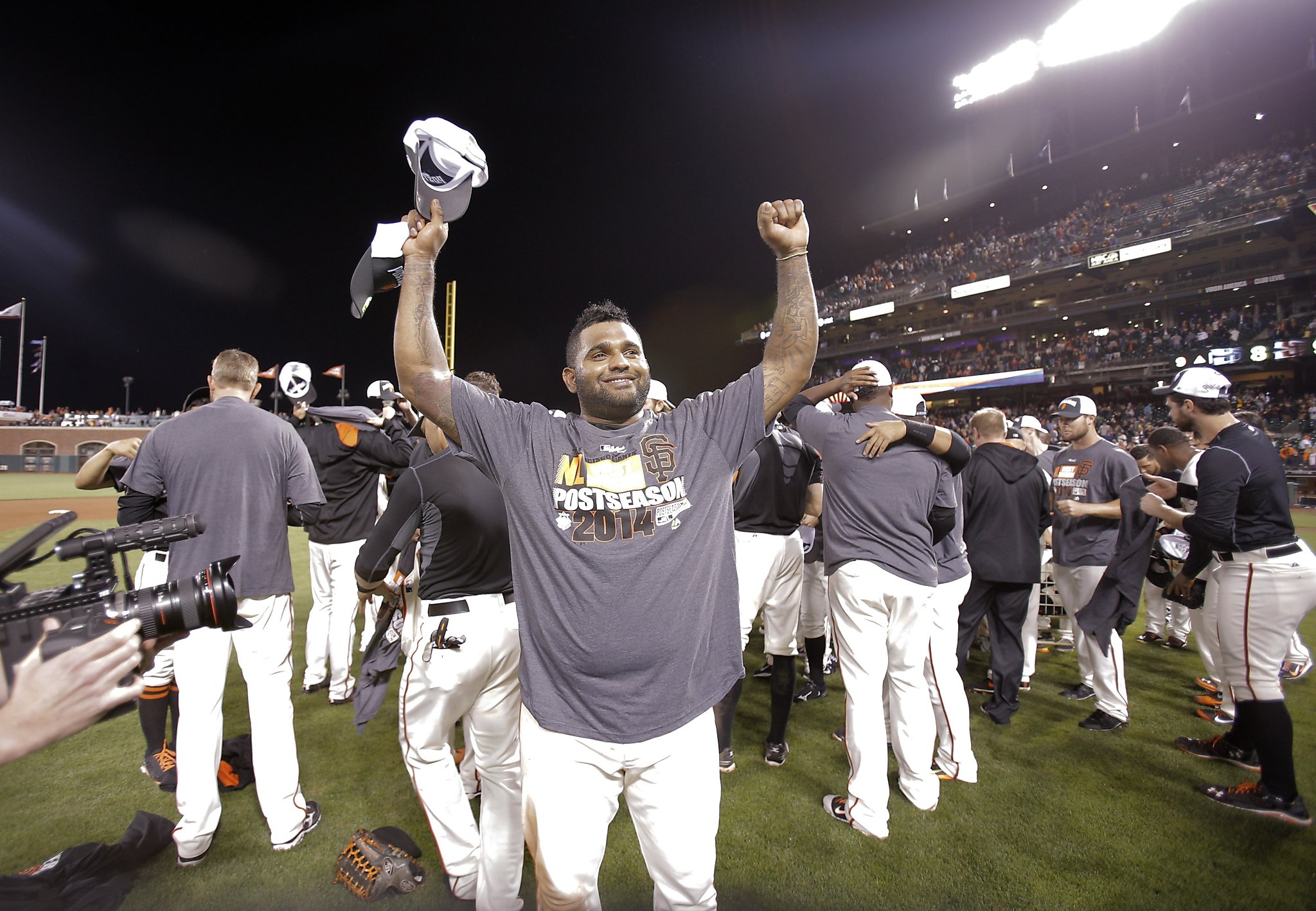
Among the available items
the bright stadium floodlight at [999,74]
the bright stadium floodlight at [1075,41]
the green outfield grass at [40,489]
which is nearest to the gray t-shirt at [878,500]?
the green outfield grass at [40,489]

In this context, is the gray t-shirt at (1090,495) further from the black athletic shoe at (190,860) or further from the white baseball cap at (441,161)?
the black athletic shoe at (190,860)

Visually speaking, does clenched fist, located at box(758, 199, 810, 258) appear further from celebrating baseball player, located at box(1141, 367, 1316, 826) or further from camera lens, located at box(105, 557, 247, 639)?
celebrating baseball player, located at box(1141, 367, 1316, 826)

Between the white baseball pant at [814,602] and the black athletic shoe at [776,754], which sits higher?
the white baseball pant at [814,602]

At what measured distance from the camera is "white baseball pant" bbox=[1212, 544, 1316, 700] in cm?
361

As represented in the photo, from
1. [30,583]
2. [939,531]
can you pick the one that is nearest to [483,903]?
[939,531]

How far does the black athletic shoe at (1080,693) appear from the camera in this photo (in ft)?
17.5

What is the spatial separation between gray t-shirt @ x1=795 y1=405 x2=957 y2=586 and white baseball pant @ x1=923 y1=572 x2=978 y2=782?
48cm

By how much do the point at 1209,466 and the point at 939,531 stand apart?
1.61m

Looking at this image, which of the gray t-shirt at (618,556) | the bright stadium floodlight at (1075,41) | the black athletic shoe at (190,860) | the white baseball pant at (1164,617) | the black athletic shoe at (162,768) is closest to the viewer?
the gray t-shirt at (618,556)

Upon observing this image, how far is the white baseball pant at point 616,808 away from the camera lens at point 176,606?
942 mm

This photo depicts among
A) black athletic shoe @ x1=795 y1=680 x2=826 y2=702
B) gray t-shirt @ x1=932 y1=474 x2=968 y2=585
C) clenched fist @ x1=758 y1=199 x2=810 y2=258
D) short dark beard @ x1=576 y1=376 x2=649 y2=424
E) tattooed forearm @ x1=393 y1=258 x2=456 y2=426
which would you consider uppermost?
clenched fist @ x1=758 y1=199 x2=810 y2=258

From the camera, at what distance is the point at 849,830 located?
340 centimetres

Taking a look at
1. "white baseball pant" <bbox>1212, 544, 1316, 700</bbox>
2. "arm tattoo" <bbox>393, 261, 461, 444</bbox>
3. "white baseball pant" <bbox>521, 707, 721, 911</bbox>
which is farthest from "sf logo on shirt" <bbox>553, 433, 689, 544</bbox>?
"white baseball pant" <bbox>1212, 544, 1316, 700</bbox>

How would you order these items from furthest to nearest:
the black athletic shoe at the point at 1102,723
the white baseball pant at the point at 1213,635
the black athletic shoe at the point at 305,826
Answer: the black athletic shoe at the point at 1102,723, the white baseball pant at the point at 1213,635, the black athletic shoe at the point at 305,826
